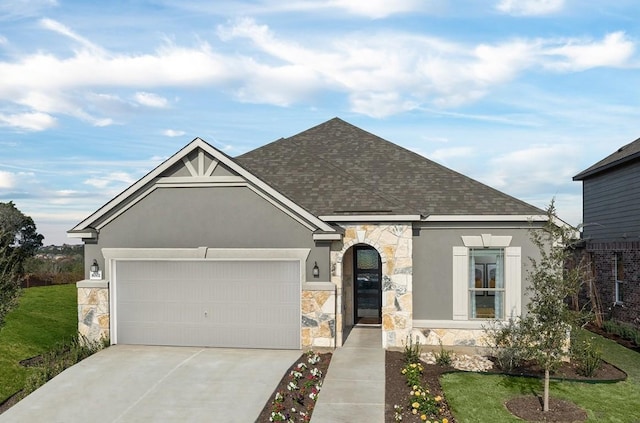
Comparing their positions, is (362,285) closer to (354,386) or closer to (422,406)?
(354,386)

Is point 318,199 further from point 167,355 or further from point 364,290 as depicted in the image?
point 167,355

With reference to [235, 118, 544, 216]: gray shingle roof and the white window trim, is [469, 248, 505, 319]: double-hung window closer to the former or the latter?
the white window trim

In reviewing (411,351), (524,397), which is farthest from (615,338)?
(524,397)

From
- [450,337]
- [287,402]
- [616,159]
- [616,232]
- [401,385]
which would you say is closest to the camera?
[287,402]

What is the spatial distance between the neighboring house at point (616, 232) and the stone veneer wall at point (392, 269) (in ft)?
22.2

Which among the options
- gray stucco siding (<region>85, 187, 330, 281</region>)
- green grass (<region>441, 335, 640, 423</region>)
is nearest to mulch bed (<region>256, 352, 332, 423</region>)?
gray stucco siding (<region>85, 187, 330, 281</region>)

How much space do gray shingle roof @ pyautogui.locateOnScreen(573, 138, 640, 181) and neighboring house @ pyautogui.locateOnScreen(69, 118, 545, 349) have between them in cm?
669

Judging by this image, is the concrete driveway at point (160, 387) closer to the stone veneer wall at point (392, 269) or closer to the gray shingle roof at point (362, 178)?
the stone veneer wall at point (392, 269)

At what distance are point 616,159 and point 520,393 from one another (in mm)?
12200

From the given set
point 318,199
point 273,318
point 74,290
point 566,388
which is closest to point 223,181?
point 318,199

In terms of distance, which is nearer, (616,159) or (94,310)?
(94,310)

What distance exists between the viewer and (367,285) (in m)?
17.6

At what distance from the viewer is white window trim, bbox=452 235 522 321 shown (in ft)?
47.2

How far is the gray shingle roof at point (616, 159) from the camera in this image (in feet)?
61.7
